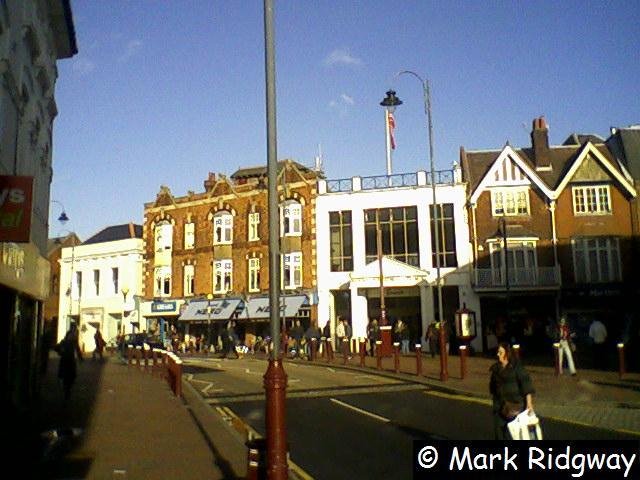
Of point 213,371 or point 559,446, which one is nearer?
point 559,446

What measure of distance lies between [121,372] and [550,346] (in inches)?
857

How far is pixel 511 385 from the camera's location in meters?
8.27

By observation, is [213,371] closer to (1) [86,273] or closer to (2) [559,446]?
(2) [559,446]

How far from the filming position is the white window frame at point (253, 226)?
43250mm

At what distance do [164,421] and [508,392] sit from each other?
7363 mm

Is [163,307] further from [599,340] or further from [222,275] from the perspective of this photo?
[599,340]

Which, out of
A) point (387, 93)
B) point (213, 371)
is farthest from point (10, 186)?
point (387, 93)

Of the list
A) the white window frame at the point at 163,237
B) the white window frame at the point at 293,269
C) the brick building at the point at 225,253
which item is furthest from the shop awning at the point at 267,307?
the white window frame at the point at 163,237

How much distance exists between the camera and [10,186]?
30.7 ft

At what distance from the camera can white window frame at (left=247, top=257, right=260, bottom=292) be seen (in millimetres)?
42625

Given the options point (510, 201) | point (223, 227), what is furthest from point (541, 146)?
point (223, 227)

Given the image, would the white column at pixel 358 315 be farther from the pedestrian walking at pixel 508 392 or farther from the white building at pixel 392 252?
the pedestrian walking at pixel 508 392

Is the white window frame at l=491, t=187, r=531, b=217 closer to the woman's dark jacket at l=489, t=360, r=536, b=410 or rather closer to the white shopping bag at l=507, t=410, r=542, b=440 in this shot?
the woman's dark jacket at l=489, t=360, r=536, b=410

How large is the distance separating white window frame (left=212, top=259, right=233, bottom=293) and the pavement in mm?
20690
